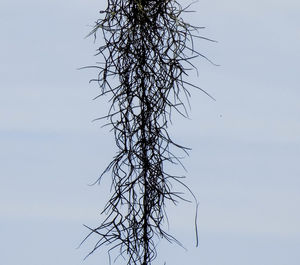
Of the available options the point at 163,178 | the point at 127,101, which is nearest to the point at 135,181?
the point at 163,178

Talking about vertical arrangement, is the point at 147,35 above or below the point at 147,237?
above

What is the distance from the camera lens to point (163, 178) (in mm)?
1787

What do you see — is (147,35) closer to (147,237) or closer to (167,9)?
(167,9)

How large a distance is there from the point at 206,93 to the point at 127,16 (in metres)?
0.32

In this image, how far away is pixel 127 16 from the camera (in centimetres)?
179

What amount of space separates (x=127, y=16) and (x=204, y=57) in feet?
0.84

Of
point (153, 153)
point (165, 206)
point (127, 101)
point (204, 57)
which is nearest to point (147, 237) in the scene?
point (165, 206)

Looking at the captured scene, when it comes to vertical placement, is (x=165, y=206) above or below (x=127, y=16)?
below

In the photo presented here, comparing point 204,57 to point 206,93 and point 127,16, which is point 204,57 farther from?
point 127,16

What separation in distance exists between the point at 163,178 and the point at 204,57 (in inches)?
14.8

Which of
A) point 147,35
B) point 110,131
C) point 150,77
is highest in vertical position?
point 147,35

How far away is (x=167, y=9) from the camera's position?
1795mm

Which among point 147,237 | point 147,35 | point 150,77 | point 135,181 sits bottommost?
point 147,237

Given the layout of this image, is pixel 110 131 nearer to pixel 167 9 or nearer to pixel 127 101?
pixel 127 101
